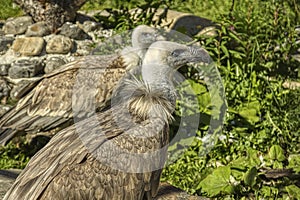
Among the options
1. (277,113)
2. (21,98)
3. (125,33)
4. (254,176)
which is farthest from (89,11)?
(254,176)

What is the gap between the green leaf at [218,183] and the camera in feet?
19.2

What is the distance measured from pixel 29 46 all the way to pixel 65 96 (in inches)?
86.3

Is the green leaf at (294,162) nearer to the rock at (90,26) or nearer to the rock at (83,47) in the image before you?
the rock at (83,47)

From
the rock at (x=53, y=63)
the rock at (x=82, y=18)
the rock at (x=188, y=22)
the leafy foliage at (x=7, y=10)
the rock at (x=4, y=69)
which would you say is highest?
the rock at (x=82, y=18)

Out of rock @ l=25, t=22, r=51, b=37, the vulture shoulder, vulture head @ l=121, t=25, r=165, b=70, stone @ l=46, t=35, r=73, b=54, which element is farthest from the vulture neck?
rock @ l=25, t=22, r=51, b=37

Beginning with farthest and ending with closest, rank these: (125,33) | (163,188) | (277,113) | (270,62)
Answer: (125,33) < (270,62) < (277,113) < (163,188)

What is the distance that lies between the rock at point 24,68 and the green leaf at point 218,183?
11.2 feet

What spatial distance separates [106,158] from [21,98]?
116 inches

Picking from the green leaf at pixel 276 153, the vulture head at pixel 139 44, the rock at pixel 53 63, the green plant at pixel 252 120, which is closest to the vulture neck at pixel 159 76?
the vulture head at pixel 139 44

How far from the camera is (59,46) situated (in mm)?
8859

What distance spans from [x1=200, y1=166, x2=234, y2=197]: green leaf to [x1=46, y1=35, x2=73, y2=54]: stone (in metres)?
3.53

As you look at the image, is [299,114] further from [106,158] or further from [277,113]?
[106,158]

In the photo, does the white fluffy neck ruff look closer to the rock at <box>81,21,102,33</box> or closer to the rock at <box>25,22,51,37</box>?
the rock at <box>25,22,51,37</box>

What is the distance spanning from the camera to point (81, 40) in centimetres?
921
